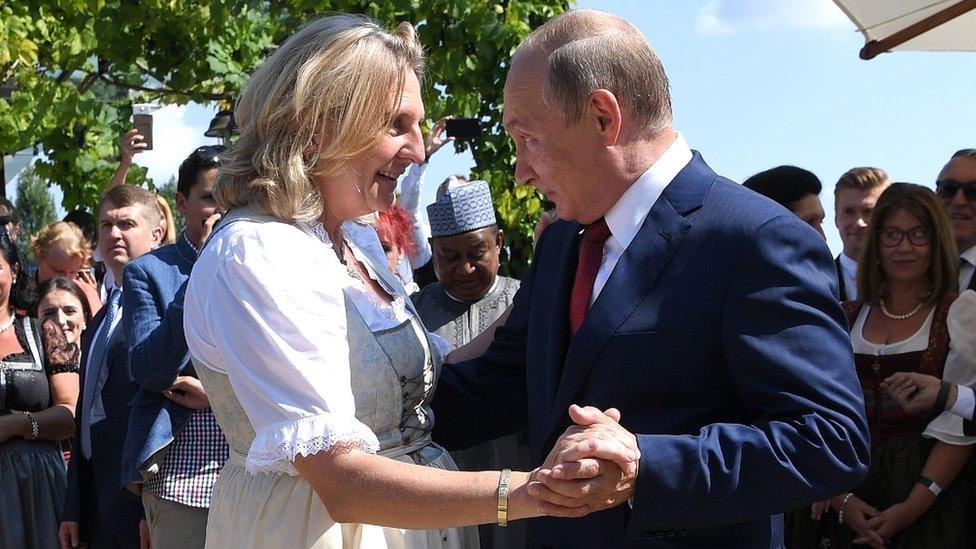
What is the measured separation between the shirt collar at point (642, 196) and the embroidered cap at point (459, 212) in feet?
10.5

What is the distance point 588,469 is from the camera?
2291 millimetres

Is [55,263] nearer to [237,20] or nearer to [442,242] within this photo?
[237,20]

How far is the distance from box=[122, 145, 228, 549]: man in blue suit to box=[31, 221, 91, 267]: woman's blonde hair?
4.42 m

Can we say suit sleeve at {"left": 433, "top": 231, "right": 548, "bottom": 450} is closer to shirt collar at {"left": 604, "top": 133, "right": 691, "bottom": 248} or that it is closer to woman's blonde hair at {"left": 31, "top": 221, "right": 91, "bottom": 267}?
shirt collar at {"left": 604, "top": 133, "right": 691, "bottom": 248}

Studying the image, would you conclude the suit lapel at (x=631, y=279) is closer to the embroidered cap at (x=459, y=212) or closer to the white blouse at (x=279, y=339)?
the white blouse at (x=279, y=339)

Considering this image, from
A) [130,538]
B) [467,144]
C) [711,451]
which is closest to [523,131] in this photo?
[711,451]

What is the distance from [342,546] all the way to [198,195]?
104 inches

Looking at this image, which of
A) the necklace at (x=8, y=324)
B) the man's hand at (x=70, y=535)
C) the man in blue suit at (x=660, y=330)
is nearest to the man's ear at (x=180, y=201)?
the man's hand at (x=70, y=535)

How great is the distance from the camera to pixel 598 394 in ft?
8.30

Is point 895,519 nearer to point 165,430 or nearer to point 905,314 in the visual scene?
point 905,314

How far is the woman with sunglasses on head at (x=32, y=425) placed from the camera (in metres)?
5.96

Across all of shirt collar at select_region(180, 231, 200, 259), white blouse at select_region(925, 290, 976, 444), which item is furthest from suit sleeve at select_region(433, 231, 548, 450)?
white blouse at select_region(925, 290, 976, 444)

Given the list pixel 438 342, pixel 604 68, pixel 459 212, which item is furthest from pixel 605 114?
pixel 459 212

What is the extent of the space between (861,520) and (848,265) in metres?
1.79
